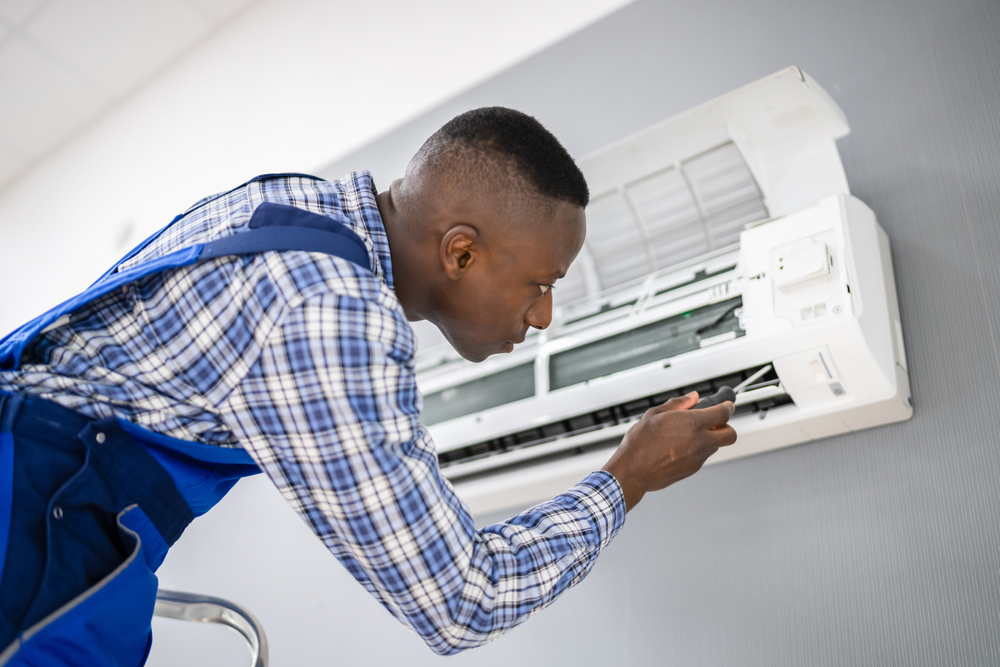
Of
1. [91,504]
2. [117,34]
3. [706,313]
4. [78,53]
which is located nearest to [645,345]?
[706,313]

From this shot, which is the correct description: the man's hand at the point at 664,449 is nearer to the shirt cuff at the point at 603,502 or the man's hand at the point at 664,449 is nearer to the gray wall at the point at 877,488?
the shirt cuff at the point at 603,502

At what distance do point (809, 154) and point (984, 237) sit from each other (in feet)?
1.16

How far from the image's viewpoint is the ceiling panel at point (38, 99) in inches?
127

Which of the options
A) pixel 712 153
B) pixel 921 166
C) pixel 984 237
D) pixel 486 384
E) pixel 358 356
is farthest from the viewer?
pixel 486 384

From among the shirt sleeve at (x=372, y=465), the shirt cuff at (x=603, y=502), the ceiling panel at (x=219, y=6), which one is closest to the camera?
the shirt sleeve at (x=372, y=465)

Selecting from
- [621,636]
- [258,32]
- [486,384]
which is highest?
[258,32]

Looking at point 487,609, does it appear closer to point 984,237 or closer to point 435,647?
point 435,647

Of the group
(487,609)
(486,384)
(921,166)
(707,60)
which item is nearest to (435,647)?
Result: (487,609)

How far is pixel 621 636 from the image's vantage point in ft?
4.69

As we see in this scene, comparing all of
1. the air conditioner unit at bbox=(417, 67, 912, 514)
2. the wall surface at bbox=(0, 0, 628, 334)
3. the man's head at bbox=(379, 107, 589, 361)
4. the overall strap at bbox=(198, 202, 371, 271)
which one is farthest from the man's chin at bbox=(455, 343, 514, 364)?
the wall surface at bbox=(0, 0, 628, 334)

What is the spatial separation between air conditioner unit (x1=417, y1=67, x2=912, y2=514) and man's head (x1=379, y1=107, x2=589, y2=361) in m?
0.49

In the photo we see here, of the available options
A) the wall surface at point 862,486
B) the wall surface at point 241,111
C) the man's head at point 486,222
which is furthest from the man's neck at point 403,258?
the wall surface at point 241,111

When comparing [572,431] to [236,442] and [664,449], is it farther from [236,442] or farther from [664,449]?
[236,442]

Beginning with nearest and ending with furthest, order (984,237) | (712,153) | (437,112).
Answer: (984,237) < (712,153) < (437,112)
